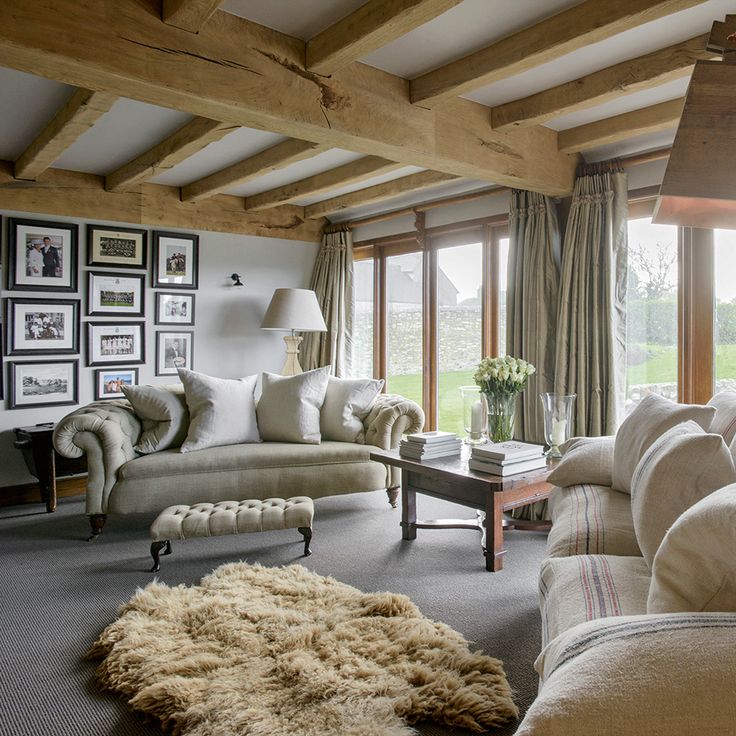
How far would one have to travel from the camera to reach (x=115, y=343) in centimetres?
516

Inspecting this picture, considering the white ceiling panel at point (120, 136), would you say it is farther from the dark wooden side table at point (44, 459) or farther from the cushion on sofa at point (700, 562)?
the cushion on sofa at point (700, 562)

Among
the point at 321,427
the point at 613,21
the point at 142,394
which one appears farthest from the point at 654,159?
the point at 142,394

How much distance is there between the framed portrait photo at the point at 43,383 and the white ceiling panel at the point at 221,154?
1664mm

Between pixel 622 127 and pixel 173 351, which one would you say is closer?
pixel 622 127

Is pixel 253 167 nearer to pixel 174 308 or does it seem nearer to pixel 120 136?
pixel 120 136

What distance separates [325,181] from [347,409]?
1729 mm

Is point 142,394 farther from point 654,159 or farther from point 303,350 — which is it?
point 654,159

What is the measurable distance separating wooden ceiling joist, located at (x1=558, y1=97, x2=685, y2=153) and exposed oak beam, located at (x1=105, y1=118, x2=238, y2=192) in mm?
1961

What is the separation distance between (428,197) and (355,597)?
3.48 meters

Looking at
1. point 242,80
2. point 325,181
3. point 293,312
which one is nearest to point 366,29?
point 242,80

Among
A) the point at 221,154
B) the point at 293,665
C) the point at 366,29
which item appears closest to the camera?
the point at 293,665

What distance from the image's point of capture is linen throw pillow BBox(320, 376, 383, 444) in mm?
4543

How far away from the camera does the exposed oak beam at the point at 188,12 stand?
2.17m

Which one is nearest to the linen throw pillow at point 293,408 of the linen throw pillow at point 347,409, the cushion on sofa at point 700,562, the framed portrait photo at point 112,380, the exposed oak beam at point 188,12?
the linen throw pillow at point 347,409
